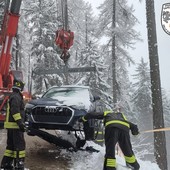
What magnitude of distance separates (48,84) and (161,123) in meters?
16.4

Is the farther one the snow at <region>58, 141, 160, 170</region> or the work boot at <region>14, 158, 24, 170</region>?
the snow at <region>58, 141, 160, 170</region>

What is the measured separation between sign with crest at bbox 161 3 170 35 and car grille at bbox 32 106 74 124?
10.7ft

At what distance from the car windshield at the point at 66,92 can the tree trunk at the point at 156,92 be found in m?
2.64

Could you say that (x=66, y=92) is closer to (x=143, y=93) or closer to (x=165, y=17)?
(x=165, y=17)

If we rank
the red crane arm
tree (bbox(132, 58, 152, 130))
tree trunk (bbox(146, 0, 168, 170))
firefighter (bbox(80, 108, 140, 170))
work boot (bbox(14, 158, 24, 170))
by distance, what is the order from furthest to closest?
1. tree (bbox(132, 58, 152, 130))
2. the red crane arm
3. tree trunk (bbox(146, 0, 168, 170))
4. firefighter (bbox(80, 108, 140, 170))
5. work boot (bbox(14, 158, 24, 170))

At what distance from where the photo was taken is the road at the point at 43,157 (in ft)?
28.0

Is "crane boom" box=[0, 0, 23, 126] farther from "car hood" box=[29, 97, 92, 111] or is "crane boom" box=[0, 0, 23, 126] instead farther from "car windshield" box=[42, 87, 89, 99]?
"car hood" box=[29, 97, 92, 111]

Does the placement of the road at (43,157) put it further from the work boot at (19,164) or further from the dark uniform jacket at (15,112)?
the dark uniform jacket at (15,112)

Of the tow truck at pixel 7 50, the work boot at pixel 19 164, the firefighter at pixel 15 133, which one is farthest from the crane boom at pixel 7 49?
the work boot at pixel 19 164

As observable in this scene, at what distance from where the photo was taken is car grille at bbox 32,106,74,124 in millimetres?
8859

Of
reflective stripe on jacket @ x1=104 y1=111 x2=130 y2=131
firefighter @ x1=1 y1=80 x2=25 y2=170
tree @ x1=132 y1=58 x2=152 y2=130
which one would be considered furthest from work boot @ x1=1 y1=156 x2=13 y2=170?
tree @ x1=132 y1=58 x2=152 y2=130

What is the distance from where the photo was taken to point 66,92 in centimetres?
1084

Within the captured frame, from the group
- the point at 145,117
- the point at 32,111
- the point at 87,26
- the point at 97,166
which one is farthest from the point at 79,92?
the point at 145,117

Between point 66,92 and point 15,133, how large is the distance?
3.43 m
